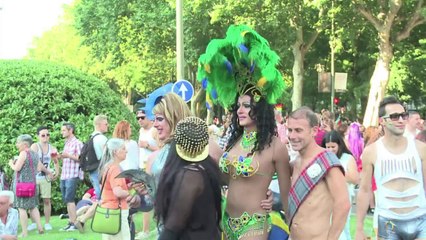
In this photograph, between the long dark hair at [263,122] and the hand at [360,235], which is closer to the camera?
the long dark hair at [263,122]

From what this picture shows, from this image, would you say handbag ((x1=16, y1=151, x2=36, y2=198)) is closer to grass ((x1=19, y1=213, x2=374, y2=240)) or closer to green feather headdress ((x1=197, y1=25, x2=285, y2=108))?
grass ((x1=19, y1=213, x2=374, y2=240))

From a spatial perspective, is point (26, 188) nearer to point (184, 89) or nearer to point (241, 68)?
point (184, 89)

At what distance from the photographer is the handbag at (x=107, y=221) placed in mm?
7250

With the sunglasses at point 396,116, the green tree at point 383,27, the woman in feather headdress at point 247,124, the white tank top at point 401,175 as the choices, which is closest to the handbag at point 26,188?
the woman in feather headdress at point 247,124

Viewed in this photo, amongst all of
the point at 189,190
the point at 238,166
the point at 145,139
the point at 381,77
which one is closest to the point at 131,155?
the point at 145,139

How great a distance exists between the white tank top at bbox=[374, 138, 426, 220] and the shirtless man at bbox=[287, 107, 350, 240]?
1.08 m

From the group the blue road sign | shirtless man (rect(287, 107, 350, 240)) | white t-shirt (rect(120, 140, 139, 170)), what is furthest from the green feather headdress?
the blue road sign

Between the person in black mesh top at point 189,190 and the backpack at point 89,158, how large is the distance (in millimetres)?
6571

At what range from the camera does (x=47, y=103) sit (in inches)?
511

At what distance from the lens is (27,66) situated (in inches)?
536

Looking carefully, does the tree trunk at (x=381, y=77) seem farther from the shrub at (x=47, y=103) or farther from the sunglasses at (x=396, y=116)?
the sunglasses at (x=396, y=116)

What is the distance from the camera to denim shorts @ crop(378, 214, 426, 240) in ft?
17.9

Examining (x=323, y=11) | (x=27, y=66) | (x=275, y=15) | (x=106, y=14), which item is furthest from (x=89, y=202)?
(x=106, y=14)

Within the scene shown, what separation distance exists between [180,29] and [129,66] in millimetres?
32000
